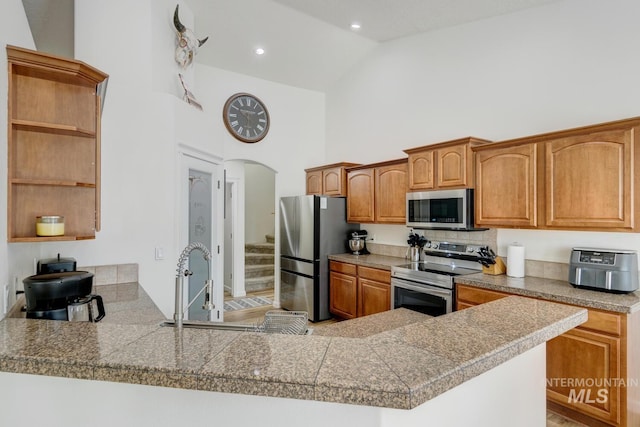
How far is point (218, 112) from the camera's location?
462cm

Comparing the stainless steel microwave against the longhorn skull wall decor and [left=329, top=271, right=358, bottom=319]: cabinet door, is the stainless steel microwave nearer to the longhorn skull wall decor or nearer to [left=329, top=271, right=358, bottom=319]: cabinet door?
[left=329, top=271, right=358, bottom=319]: cabinet door

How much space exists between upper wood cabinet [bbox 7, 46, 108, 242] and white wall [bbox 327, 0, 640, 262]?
3.33 meters

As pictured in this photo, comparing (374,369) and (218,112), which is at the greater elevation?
(218,112)

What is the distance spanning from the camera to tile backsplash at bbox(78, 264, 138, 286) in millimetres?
2609

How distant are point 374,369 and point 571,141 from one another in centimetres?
267

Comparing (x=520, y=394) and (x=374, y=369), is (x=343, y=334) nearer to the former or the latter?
(x=520, y=394)

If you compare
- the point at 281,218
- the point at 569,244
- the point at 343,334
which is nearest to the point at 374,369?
the point at 343,334

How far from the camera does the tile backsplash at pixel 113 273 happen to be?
103 inches

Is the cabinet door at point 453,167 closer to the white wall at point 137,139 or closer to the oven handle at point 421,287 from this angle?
the oven handle at point 421,287

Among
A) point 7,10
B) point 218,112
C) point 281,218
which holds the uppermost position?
point 218,112

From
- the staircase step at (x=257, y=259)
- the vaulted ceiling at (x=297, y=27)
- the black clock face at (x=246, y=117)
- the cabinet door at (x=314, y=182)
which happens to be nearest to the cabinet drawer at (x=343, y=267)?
the cabinet door at (x=314, y=182)

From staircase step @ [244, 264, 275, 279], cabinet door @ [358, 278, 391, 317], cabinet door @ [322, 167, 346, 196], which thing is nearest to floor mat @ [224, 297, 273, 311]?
staircase step @ [244, 264, 275, 279]

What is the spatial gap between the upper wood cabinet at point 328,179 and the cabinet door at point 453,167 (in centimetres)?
149

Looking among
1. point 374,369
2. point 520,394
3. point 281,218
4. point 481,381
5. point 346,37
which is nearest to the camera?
point 374,369
